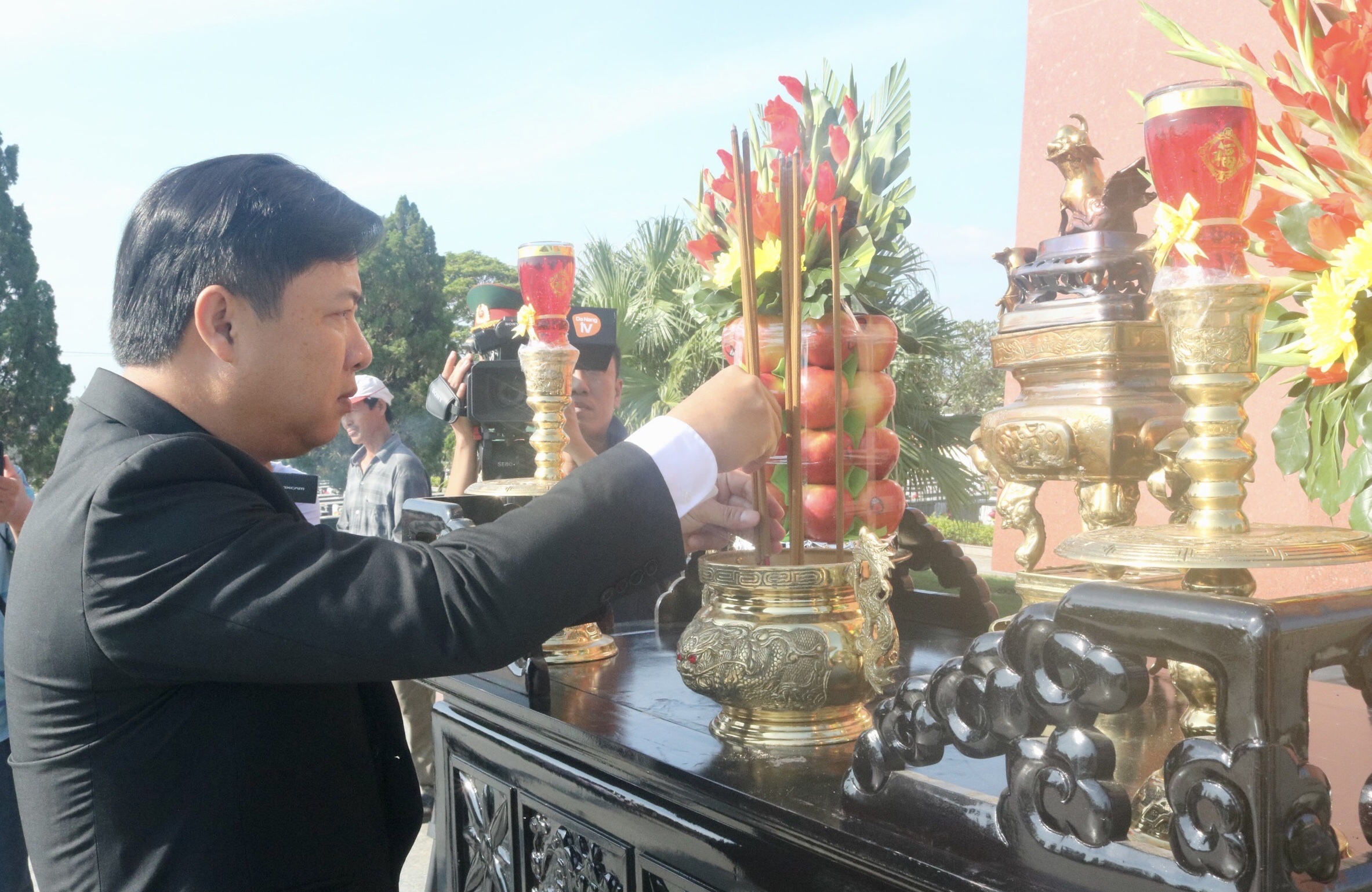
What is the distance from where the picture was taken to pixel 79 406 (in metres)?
1.20

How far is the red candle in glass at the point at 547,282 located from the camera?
5.41 feet

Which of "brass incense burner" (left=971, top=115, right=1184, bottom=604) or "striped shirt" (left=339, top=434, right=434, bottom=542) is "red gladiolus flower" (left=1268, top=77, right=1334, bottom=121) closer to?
"brass incense burner" (left=971, top=115, right=1184, bottom=604)

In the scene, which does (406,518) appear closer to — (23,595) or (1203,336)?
(23,595)

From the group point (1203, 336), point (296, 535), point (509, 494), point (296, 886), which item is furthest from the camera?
point (509, 494)

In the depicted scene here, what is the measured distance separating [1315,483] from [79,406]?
1349 mm

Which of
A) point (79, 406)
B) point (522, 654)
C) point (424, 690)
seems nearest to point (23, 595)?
point (79, 406)

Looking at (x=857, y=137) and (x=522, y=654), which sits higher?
(x=857, y=137)

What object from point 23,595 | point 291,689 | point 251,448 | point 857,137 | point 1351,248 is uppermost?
point 857,137

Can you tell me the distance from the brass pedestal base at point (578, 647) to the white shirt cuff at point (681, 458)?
0.60 meters

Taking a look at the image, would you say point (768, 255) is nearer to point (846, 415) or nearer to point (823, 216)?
point (823, 216)

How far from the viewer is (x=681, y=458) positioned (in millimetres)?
1083

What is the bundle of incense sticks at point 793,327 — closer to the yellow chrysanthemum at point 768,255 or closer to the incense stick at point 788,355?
the incense stick at point 788,355

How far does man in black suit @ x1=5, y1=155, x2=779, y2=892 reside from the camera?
97 cm

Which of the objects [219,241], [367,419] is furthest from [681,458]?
[367,419]
